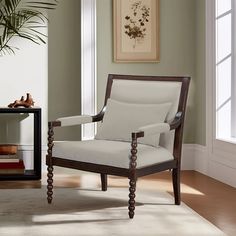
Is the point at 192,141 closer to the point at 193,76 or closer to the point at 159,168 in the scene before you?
the point at 193,76

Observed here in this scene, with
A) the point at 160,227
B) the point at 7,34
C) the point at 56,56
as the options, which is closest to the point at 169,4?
the point at 56,56

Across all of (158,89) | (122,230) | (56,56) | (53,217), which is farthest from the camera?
(56,56)

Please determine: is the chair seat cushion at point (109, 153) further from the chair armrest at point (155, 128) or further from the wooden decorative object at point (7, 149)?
the wooden decorative object at point (7, 149)

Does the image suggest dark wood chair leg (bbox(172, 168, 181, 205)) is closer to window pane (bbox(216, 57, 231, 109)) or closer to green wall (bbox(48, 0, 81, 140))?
window pane (bbox(216, 57, 231, 109))

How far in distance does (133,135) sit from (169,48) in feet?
7.55

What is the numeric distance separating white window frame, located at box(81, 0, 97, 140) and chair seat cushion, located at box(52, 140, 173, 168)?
1492mm

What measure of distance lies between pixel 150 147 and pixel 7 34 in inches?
81.0

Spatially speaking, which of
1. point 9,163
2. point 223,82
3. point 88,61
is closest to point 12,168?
point 9,163

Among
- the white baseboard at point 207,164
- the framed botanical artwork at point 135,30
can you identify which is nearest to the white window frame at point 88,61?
the framed botanical artwork at point 135,30

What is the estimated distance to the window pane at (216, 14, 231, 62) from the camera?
5.27 metres

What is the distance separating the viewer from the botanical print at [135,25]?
5.72m

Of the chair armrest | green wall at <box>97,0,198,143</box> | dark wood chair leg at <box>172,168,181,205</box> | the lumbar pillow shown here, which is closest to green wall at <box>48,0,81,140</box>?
green wall at <box>97,0,198,143</box>

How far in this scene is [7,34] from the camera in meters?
5.39

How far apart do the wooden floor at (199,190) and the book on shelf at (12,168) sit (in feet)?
0.33
